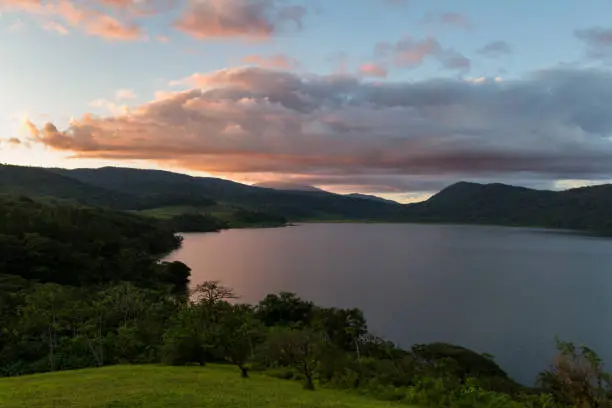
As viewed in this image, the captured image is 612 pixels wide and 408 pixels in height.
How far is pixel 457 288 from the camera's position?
91625mm

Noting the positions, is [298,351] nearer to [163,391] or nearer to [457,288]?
[163,391]

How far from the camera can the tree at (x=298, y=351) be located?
26547mm

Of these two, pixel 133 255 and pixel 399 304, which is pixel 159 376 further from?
pixel 133 255

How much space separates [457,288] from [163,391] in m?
79.9

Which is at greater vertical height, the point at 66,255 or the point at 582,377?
the point at 582,377

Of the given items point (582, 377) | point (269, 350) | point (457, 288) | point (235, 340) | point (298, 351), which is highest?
point (582, 377)

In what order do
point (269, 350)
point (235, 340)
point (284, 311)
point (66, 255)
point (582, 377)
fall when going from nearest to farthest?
point (582, 377) → point (235, 340) → point (269, 350) → point (284, 311) → point (66, 255)

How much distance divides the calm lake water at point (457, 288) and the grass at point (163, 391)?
31417mm

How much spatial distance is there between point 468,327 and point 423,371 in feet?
111

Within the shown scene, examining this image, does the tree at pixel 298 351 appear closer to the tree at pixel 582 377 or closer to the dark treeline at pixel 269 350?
the dark treeline at pixel 269 350

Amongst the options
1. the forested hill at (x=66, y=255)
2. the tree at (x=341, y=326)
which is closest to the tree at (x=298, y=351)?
the tree at (x=341, y=326)

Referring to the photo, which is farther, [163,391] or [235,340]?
[235,340]

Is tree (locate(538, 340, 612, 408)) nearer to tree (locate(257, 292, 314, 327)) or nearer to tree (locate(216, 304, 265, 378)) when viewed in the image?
tree (locate(216, 304, 265, 378))

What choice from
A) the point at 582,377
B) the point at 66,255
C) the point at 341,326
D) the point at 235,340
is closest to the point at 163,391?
the point at 235,340
